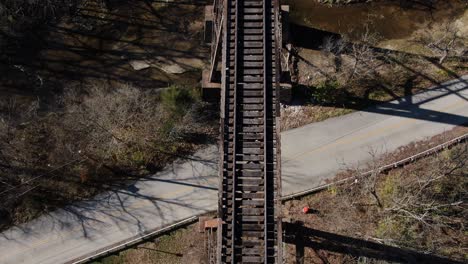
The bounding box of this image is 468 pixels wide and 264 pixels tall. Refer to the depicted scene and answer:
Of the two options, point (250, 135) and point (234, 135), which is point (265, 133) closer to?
point (250, 135)

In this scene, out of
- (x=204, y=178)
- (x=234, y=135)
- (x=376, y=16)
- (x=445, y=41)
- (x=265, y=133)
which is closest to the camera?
A: (x=234, y=135)

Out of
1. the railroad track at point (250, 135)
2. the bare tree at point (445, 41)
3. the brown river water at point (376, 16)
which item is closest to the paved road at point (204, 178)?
the bare tree at point (445, 41)

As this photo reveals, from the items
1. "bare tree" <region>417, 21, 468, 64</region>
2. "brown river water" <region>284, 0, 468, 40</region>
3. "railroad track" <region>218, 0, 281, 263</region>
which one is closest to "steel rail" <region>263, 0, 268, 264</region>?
"railroad track" <region>218, 0, 281, 263</region>

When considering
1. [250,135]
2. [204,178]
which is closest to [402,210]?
[250,135]

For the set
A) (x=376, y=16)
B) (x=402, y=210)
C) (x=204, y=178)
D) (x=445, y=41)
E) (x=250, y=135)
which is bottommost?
(x=402, y=210)

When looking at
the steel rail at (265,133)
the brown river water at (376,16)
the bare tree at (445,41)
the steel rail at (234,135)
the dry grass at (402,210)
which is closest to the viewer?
the steel rail at (234,135)

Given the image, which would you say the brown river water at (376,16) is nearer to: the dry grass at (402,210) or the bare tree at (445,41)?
the bare tree at (445,41)

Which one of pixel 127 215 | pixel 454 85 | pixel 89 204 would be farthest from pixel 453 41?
pixel 89 204
